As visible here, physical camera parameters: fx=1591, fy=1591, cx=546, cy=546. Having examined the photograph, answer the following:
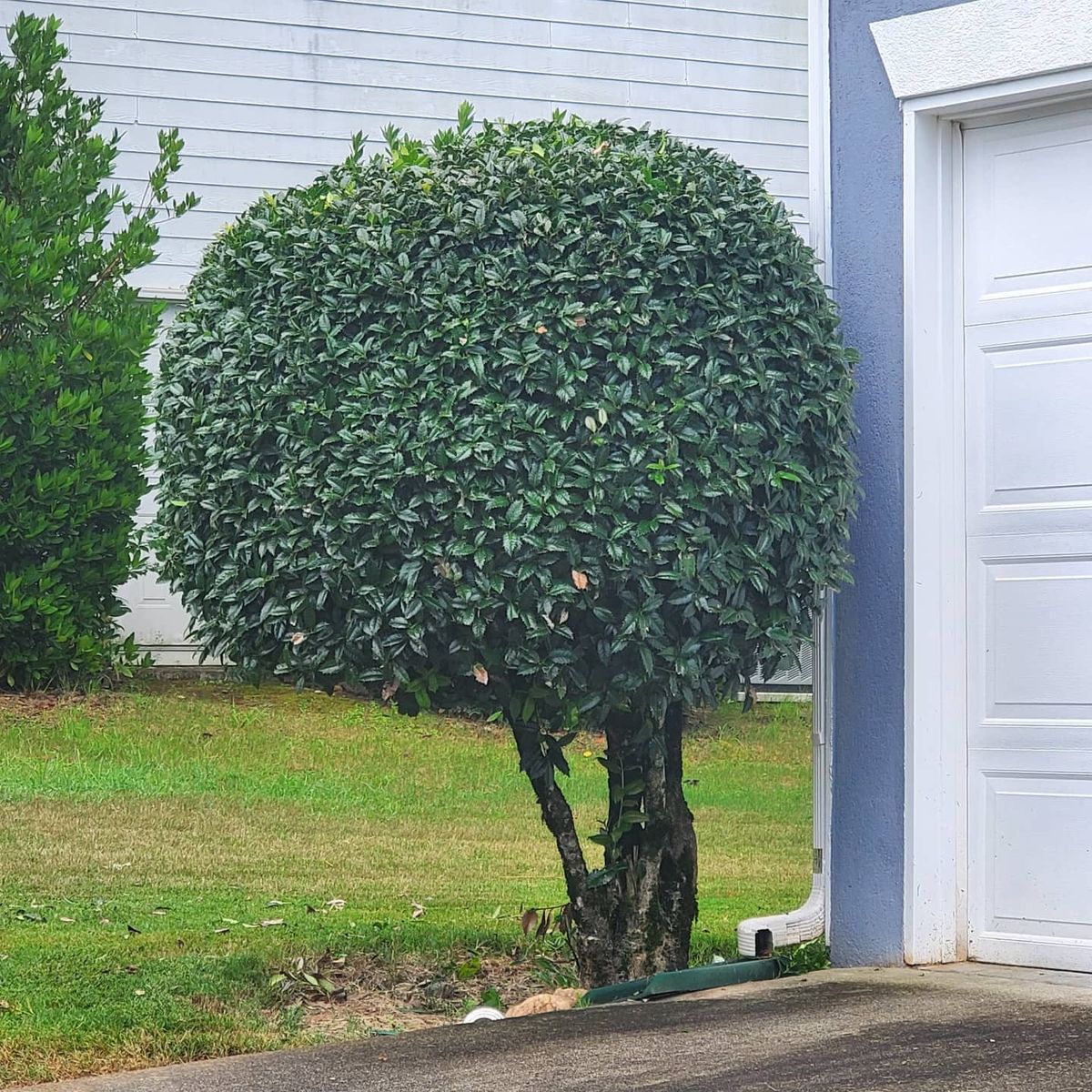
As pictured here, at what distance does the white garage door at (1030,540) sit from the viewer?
14.6 feet

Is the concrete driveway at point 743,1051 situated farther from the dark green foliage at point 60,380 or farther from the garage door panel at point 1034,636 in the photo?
the dark green foliage at point 60,380

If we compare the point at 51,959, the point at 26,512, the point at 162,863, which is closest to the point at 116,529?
the point at 26,512

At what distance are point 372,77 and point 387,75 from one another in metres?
0.12

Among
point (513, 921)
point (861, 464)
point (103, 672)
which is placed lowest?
point (513, 921)

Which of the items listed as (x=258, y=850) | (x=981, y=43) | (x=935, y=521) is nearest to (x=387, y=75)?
(x=258, y=850)

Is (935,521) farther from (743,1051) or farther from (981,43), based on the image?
(743,1051)

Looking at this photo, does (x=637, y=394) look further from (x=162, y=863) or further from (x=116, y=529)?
(x=116, y=529)

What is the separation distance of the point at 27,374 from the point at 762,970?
22.4 ft

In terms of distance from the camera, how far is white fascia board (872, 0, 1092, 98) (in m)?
4.32

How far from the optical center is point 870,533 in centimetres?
470

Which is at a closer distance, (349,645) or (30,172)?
(349,645)

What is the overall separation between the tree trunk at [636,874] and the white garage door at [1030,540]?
87 cm

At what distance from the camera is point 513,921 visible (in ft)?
21.4

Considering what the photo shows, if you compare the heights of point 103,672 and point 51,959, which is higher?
point 103,672
